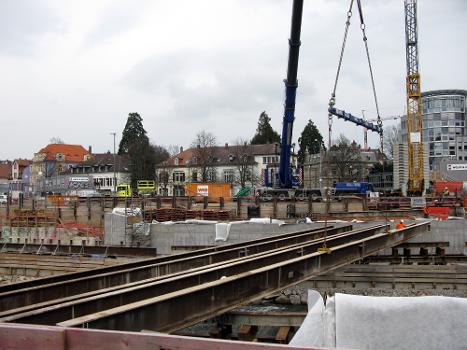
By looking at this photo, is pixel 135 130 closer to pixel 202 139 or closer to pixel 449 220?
pixel 202 139

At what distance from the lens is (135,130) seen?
295ft

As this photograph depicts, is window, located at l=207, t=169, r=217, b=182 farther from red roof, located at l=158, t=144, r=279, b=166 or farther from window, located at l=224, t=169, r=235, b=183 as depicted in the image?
red roof, located at l=158, t=144, r=279, b=166

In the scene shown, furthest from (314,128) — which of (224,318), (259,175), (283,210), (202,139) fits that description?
(224,318)

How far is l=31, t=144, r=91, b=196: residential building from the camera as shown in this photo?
363 feet

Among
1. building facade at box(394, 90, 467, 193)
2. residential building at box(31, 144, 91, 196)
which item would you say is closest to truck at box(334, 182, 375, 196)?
building facade at box(394, 90, 467, 193)

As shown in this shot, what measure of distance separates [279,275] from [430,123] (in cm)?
10325

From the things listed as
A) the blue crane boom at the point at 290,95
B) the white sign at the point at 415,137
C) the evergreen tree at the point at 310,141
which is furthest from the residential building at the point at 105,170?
the blue crane boom at the point at 290,95

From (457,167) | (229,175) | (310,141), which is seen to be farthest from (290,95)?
(310,141)

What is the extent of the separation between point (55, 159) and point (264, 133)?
169 ft

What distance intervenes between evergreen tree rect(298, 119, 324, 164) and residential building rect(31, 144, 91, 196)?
54613mm

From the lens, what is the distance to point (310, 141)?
94.8 meters

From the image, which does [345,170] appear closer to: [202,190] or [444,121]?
[444,121]

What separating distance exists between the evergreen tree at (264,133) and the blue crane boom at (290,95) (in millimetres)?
69248

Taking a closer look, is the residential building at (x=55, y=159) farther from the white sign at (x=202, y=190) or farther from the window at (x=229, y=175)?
the white sign at (x=202, y=190)
